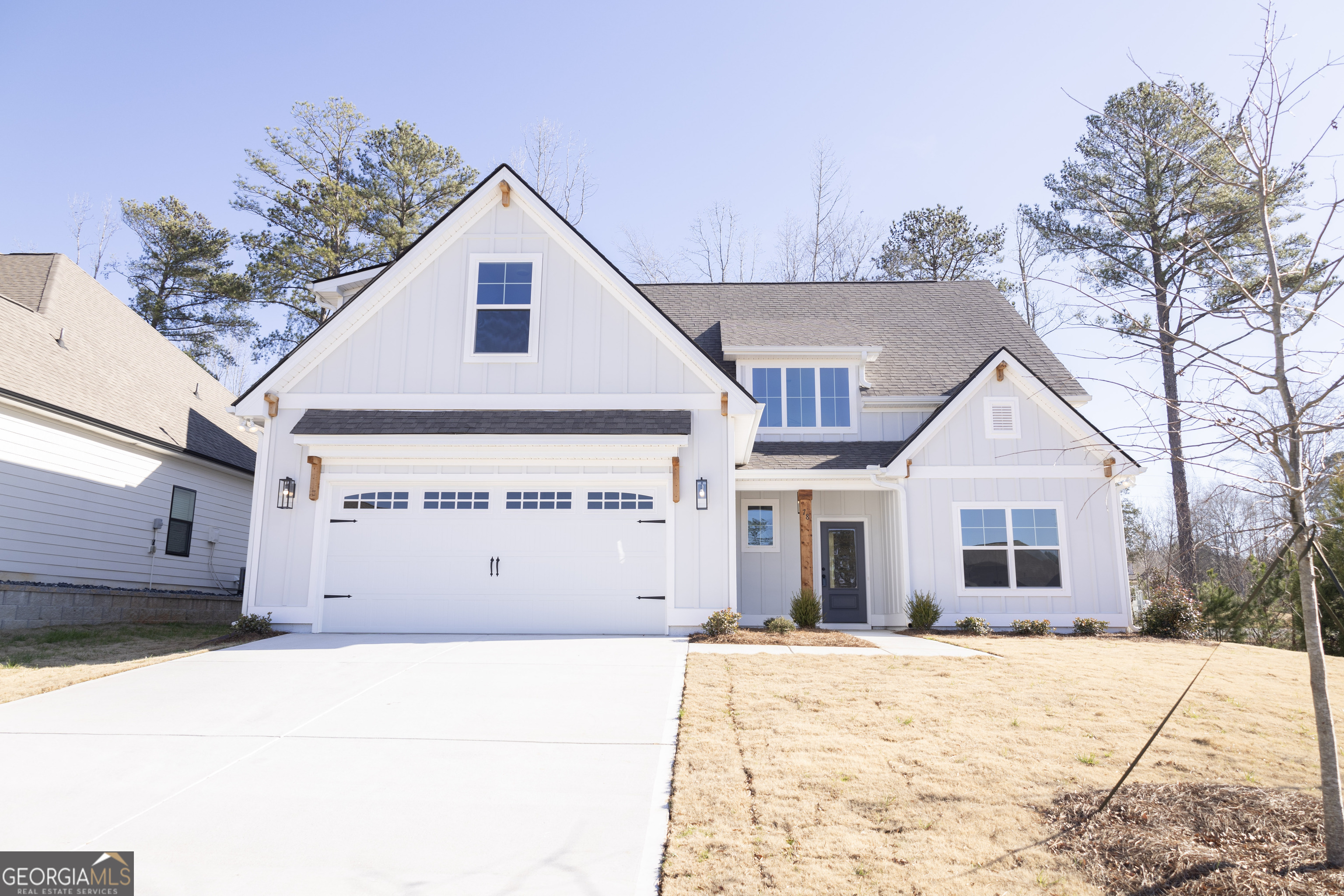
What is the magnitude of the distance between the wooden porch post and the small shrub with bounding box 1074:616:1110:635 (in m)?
4.49

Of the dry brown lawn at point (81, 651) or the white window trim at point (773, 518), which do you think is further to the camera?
the white window trim at point (773, 518)

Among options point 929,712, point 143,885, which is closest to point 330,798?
point 143,885

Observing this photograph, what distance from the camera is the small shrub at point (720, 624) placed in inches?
444

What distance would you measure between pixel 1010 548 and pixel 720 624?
5819 mm

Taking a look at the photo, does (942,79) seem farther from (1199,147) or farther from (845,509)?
(1199,147)

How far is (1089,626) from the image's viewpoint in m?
13.2

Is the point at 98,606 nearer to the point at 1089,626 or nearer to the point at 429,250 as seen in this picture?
the point at 429,250

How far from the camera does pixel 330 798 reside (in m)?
4.91

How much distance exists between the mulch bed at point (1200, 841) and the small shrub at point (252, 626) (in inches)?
414

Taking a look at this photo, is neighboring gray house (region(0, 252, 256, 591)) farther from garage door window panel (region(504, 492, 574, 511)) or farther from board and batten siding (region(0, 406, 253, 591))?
garage door window panel (region(504, 492, 574, 511))

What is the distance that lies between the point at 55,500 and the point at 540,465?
8.59 m

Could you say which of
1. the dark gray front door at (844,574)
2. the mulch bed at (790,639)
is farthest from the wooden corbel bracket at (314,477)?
the dark gray front door at (844,574)

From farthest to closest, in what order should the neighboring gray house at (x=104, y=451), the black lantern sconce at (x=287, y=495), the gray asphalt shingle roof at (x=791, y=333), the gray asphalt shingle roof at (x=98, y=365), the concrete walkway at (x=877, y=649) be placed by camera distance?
the gray asphalt shingle roof at (x=791, y=333) → the gray asphalt shingle roof at (x=98, y=365) → the neighboring gray house at (x=104, y=451) → the black lantern sconce at (x=287, y=495) → the concrete walkway at (x=877, y=649)

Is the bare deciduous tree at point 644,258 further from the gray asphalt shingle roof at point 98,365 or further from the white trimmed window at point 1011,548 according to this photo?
the white trimmed window at point 1011,548
